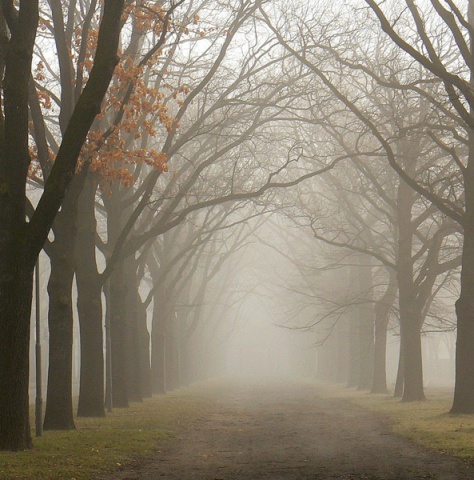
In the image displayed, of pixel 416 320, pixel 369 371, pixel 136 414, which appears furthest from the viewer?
pixel 369 371

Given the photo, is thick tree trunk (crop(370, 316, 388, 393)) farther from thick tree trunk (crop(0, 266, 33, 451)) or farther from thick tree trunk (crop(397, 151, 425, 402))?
thick tree trunk (crop(0, 266, 33, 451))

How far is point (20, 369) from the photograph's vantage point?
13.0 meters

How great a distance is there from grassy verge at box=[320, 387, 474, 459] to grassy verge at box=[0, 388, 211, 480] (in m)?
4.78

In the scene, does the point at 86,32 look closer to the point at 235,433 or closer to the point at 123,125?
the point at 123,125

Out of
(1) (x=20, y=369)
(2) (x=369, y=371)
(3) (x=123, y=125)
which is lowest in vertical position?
(2) (x=369, y=371)

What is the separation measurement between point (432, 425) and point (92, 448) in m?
7.58

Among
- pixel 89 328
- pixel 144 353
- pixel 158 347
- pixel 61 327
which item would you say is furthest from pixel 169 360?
pixel 61 327

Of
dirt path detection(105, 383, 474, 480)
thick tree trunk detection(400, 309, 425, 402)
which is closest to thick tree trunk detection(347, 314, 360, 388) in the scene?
thick tree trunk detection(400, 309, 425, 402)

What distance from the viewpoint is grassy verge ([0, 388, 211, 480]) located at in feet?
36.4

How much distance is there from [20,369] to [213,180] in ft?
70.6

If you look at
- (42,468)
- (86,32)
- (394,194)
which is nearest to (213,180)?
(394,194)

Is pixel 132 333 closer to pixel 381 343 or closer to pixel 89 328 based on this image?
pixel 89 328

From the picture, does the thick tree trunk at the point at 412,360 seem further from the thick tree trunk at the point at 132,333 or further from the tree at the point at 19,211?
the tree at the point at 19,211

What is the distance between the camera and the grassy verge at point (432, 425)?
13.9m
